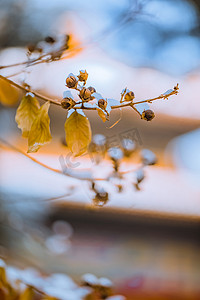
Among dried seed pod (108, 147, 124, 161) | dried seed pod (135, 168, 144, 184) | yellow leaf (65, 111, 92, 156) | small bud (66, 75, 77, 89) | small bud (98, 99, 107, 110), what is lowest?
yellow leaf (65, 111, 92, 156)

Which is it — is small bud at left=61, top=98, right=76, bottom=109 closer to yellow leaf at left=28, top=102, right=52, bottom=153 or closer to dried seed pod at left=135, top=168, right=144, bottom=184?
yellow leaf at left=28, top=102, right=52, bottom=153

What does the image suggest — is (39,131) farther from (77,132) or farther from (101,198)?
(101,198)

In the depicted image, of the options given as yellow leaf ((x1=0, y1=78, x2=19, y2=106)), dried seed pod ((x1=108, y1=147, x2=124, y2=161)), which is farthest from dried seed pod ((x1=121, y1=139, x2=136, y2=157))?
yellow leaf ((x1=0, y1=78, x2=19, y2=106))

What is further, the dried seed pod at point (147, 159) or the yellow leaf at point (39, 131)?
the dried seed pod at point (147, 159)

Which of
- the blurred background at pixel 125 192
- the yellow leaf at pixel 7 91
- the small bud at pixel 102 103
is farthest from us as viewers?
the blurred background at pixel 125 192

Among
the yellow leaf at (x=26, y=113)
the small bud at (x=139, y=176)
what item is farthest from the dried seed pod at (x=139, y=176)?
the yellow leaf at (x=26, y=113)

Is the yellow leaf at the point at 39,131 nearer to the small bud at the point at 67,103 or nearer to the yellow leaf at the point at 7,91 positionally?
the small bud at the point at 67,103

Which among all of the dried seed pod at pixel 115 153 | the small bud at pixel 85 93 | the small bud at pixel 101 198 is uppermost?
the dried seed pod at pixel 115 153
